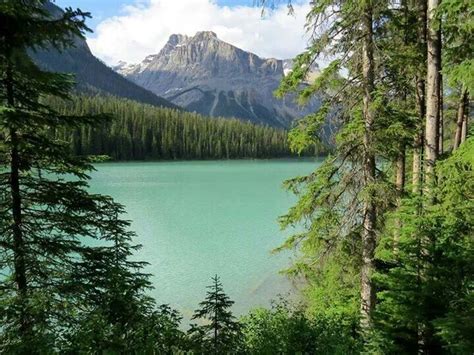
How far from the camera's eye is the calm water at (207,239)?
1836 cm

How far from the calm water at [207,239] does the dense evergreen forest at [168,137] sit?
2446 inches

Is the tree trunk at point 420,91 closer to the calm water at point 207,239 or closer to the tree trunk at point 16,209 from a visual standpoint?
the tree trunk at point 16,209

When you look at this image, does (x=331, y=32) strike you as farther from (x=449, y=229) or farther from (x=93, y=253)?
(x=93, y=253)

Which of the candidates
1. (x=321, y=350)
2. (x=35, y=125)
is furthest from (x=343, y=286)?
(x=35, y=125)

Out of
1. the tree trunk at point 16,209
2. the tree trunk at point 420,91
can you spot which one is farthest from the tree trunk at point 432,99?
the tree trunk at point 16,209

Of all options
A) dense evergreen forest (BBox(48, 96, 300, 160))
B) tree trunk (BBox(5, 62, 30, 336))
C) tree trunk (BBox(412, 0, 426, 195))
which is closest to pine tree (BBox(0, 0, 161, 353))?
tree trunk (BBox(5, 62, 30, 336))

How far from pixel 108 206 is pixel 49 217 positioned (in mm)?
966

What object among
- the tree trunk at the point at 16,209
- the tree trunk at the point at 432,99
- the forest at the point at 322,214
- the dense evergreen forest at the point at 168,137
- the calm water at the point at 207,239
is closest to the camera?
the forest at the point at 322,214

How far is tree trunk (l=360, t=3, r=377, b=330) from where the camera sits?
7.30 metres

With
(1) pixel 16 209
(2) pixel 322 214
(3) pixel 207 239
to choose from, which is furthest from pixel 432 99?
(3) pixel 207 239

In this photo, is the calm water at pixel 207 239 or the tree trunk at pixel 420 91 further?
the calm water at pixel 207 239

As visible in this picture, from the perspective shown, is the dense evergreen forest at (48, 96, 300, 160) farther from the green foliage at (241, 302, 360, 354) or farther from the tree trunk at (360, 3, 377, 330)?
the green foliage at (241, 302, 360, 354)

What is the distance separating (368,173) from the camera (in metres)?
7.48

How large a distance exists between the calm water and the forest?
929 centimetres
